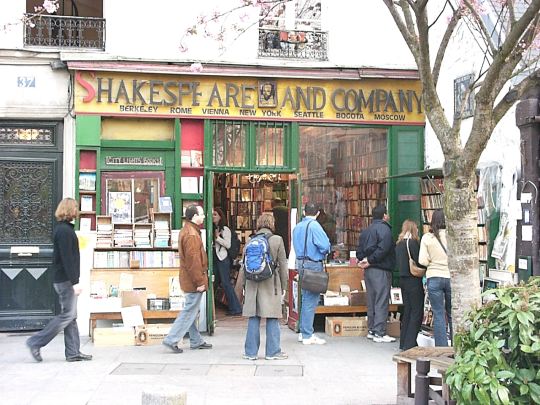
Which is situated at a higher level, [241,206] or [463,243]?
[241,206]

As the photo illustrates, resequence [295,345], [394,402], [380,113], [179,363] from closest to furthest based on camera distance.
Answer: [394,402]
[179,363]
[295,345]
[380,113]

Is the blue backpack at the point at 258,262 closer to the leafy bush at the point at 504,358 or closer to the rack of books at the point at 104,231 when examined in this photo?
the rack of books at the point at 104,231

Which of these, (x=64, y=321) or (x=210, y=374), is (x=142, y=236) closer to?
(x=64, y=321)

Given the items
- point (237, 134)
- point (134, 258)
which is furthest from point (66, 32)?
point (134, 258)

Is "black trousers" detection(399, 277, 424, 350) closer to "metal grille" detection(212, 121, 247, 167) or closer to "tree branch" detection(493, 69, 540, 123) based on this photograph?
"tree branch" detection(493, 69, 540, 123)

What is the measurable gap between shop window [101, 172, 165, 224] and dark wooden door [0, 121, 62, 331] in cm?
76

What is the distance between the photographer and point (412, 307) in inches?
374

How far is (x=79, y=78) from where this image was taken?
11078mm

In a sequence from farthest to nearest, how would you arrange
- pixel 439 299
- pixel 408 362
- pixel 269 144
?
pixel 269 144 → pixel 439 299 → pixel 408 362

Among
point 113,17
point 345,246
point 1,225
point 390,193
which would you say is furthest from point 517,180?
point 1,225

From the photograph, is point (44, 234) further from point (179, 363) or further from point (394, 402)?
point (394, 402)

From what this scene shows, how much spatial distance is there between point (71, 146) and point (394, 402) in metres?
6.38

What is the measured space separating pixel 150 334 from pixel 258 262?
227cm

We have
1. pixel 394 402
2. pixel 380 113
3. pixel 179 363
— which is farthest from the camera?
pixel 380 113
